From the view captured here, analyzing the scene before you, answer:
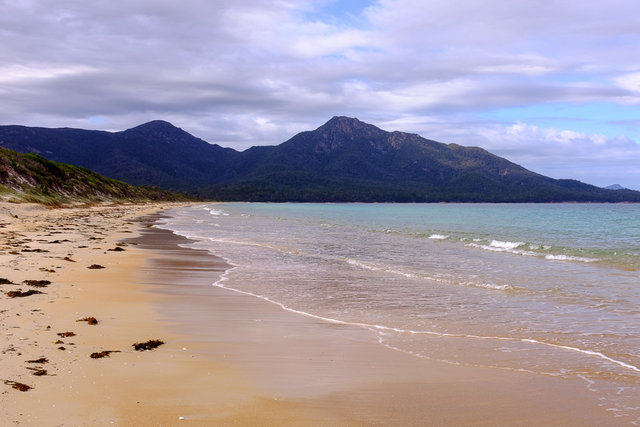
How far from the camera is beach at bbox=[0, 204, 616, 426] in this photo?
5793mm

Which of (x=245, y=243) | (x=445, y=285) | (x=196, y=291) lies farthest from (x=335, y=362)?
(x=245, y=243)

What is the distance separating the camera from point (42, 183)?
69438 millimetres

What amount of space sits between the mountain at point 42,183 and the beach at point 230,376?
48.6m

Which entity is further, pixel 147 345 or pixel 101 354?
pixel 147 345

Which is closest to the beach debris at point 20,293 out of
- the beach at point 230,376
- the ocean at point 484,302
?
the beach at point 230,376

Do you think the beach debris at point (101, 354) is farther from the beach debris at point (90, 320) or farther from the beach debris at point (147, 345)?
the beach debris at point (90, 320)

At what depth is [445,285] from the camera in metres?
16.2

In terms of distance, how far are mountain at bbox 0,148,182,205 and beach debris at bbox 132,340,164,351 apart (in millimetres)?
50588

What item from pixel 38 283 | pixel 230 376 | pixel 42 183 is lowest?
pixel 230 376

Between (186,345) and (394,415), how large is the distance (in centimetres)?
419

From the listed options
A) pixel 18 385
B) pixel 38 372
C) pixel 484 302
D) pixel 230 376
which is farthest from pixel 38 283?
pixel 484 302

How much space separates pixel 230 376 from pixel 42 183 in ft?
236

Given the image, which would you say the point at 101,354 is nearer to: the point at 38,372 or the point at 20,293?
the point at 38,372

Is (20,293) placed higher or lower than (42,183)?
lower
